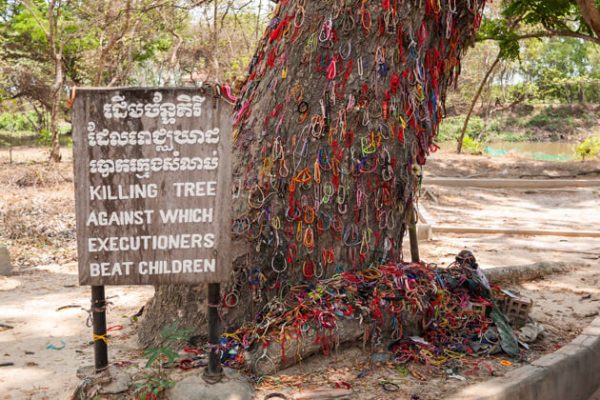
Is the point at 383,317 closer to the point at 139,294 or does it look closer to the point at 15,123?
the point at 139,294

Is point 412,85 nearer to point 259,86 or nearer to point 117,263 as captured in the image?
point 259,86

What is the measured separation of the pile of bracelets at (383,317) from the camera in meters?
3.88

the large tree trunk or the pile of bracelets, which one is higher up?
the large tree trunk

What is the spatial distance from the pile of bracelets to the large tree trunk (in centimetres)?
18

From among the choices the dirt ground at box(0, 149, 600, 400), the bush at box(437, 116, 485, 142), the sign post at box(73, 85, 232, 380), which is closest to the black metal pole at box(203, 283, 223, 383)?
the sign post at box(73, 85, 232, 380)

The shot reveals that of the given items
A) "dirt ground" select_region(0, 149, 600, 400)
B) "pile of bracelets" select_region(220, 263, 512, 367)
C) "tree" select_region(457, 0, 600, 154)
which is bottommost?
"dirt ground" select_region(0, 149, 600, 400)

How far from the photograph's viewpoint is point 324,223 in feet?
13.8

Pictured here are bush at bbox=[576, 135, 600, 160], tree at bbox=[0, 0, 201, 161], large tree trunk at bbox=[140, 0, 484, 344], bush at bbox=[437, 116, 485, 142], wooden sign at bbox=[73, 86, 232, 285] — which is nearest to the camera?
wooden sign at bbox=[73, 86, 232, 285]

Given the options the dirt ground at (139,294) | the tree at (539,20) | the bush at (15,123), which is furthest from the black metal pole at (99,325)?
the bush at (15,123)

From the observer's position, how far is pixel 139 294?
19.6 feet

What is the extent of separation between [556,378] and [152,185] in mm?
2759

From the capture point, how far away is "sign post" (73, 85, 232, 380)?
3.26m

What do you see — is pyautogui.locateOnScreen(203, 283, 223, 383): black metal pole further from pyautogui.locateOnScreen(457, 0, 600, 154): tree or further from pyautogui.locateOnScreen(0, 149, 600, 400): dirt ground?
pyautogui.locateOnScreen(457, 0, 600, 154): tree

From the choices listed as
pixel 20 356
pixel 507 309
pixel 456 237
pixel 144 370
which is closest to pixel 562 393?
pixel 507 309
